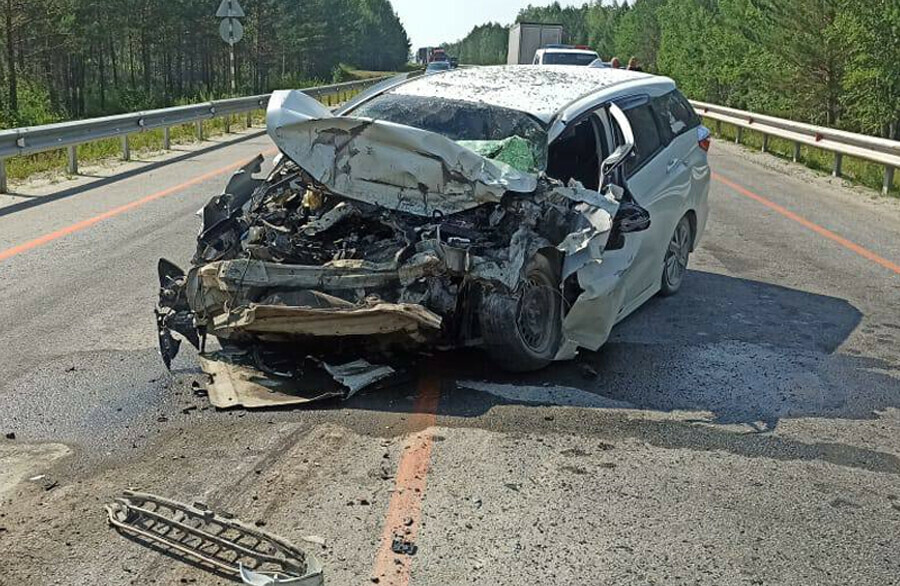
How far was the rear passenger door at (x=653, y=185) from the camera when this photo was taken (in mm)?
7125

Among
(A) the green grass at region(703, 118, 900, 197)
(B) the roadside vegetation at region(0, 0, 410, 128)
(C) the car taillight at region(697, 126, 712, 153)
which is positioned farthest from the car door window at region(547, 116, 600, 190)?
(B) the roadside vegetation at region(0, 0, 410, 128)

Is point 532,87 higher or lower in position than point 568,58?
lower

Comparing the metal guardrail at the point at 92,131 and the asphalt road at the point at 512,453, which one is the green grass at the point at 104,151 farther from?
the asphalt road at the point at 512,453

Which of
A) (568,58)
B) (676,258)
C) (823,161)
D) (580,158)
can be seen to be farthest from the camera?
(568,58)

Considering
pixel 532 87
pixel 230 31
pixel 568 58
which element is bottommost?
pixel 532 87

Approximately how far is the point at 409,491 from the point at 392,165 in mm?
A: 2322

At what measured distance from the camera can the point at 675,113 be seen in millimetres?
8328

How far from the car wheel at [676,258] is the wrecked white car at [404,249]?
1.18 metres

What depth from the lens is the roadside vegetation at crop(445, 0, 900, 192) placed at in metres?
27.9

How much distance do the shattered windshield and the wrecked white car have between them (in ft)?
0.05

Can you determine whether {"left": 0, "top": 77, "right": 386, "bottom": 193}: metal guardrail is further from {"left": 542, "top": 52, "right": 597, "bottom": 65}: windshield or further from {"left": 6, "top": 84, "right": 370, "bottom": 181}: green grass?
{"left": 542, "top": 52, "right": 597, "bottom": 65}: windshield

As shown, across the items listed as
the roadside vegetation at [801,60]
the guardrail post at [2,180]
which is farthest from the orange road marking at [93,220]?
the roadside vegetation at [801,60]

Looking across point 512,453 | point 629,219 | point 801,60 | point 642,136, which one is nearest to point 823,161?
point 801,60

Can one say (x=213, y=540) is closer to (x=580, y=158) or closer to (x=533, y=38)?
(x=580, y=158)
